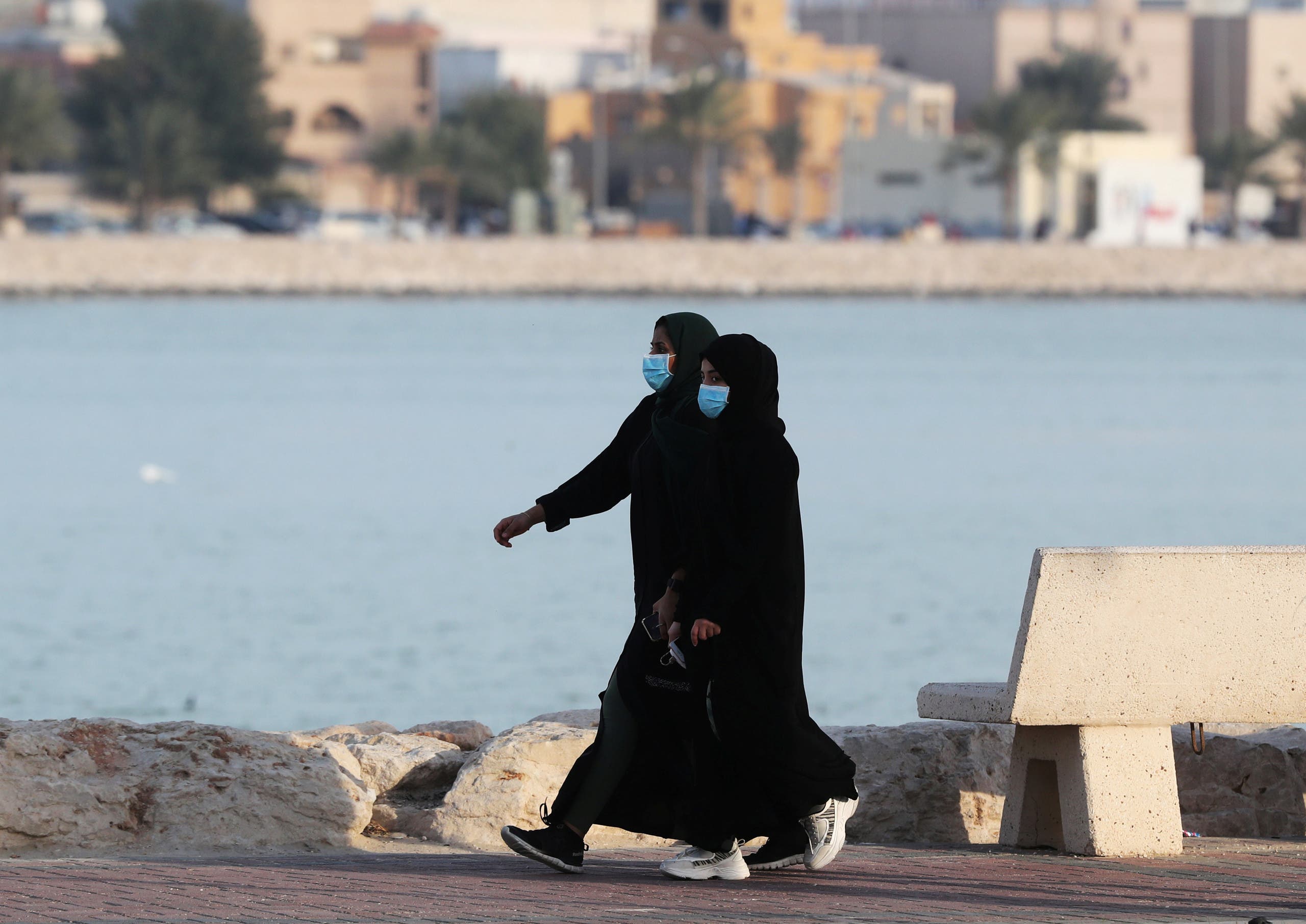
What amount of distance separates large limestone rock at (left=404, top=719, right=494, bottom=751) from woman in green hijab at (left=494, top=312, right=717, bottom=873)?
191 centimetres

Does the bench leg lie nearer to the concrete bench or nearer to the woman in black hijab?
the concrete bench

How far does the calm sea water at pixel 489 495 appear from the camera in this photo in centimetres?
1959

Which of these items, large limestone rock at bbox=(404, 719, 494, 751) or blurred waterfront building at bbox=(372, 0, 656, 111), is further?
blurred waterfront building at bbox=(372, 0, 656, 111)

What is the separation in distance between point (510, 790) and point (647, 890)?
1.20m

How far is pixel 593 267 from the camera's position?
7931cm

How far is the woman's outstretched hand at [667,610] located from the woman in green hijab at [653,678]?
0.02 m

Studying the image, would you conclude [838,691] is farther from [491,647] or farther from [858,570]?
[858,570]

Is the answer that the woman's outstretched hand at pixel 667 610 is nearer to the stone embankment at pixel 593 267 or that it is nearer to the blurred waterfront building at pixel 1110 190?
the stone embankment at pixel 593 267

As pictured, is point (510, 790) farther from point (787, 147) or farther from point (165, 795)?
point (787, 147)

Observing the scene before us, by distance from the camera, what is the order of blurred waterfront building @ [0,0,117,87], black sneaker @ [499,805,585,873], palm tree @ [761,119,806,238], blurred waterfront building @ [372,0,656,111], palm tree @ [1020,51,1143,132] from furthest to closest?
blurred waterfront building @ [372,0,656,111]
palm tree @ [1020,51,1143,132]
blurred waterfront building @ [0,0,117,87]
palm tree @ [761,119,806,238]
black sneaker @ [499,805,585,873]

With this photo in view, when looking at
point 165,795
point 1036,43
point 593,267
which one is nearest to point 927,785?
point 165,795

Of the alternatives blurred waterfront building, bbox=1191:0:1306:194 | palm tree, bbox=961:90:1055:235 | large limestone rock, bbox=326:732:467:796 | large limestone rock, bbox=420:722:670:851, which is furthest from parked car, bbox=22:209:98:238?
large limestone rock, bbox=420:722:670:851

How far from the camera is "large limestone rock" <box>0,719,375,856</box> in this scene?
614 cm

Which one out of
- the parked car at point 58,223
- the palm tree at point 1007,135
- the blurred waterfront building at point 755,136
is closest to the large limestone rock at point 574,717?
the palm tree at point 1007,135
